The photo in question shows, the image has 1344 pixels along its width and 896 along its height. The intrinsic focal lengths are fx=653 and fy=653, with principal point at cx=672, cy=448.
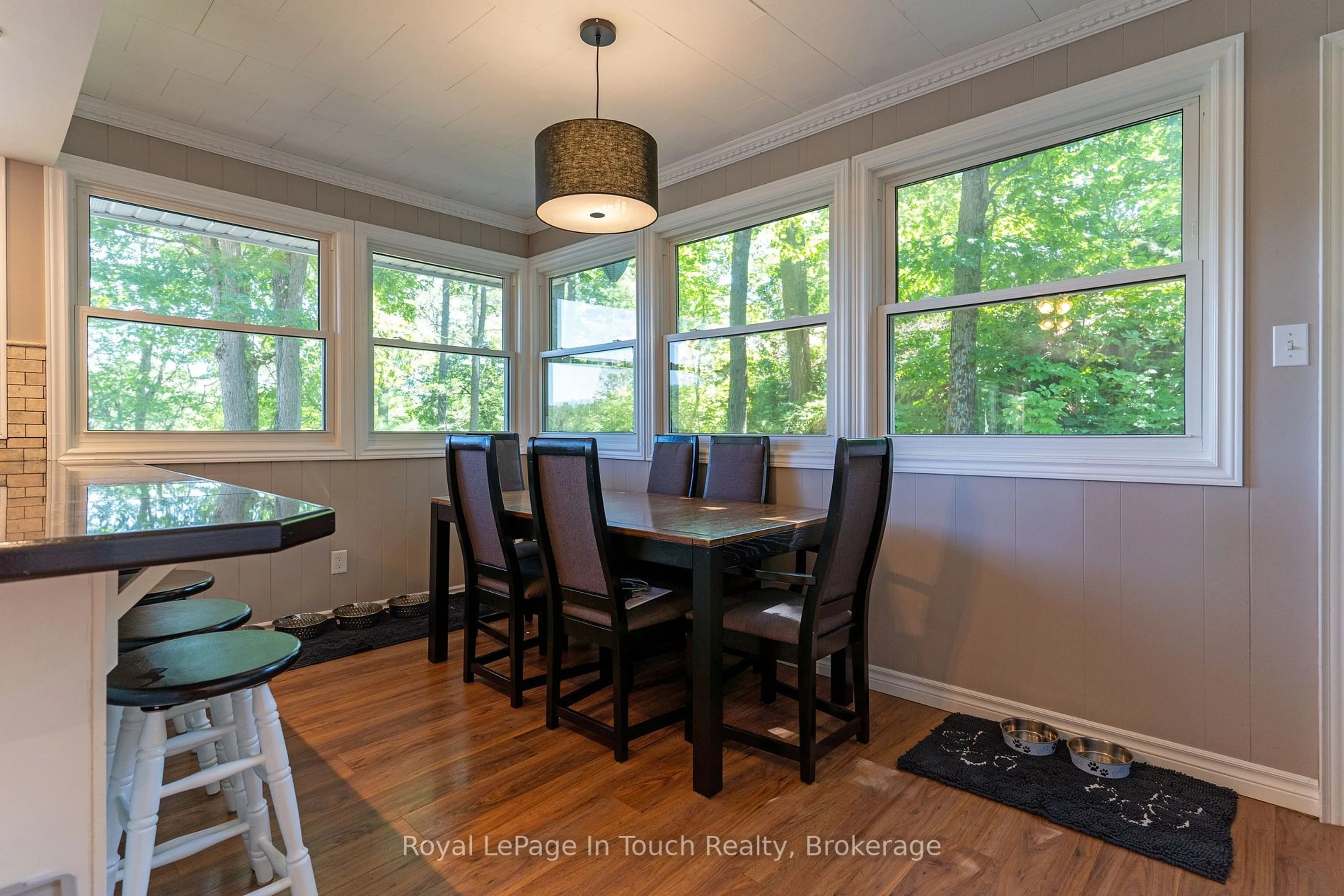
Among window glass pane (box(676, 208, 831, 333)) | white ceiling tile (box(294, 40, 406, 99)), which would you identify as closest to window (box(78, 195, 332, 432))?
white ceiling tile (box(294, 40, 406, 99))

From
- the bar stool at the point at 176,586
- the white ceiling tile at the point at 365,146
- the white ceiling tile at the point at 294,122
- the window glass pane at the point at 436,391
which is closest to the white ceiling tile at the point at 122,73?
the white ceiling tile at the point at 294,122

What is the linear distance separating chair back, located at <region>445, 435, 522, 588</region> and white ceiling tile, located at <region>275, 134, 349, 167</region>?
70.6 inches

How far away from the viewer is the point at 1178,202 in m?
2.13

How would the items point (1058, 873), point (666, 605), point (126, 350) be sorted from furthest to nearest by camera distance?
point (126, 350) < point (666, 605) < point (1058, 873)

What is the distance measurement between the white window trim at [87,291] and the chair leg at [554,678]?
2066 mm

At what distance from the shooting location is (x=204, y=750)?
1737 mm

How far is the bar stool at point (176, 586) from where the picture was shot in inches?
69.1

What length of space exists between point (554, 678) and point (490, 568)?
0.62 m

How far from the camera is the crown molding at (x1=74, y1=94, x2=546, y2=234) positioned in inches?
114

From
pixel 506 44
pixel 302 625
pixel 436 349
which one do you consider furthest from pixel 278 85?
pixel 302 625

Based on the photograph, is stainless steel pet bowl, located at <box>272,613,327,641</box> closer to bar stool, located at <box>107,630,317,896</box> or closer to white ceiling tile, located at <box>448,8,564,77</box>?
bar stool, located at <box>107,630,317,896</box>

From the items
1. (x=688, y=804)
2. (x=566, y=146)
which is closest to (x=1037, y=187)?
(x=566, y=146)

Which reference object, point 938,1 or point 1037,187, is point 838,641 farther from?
point 938,1

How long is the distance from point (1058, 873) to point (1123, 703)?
32.2 inches
